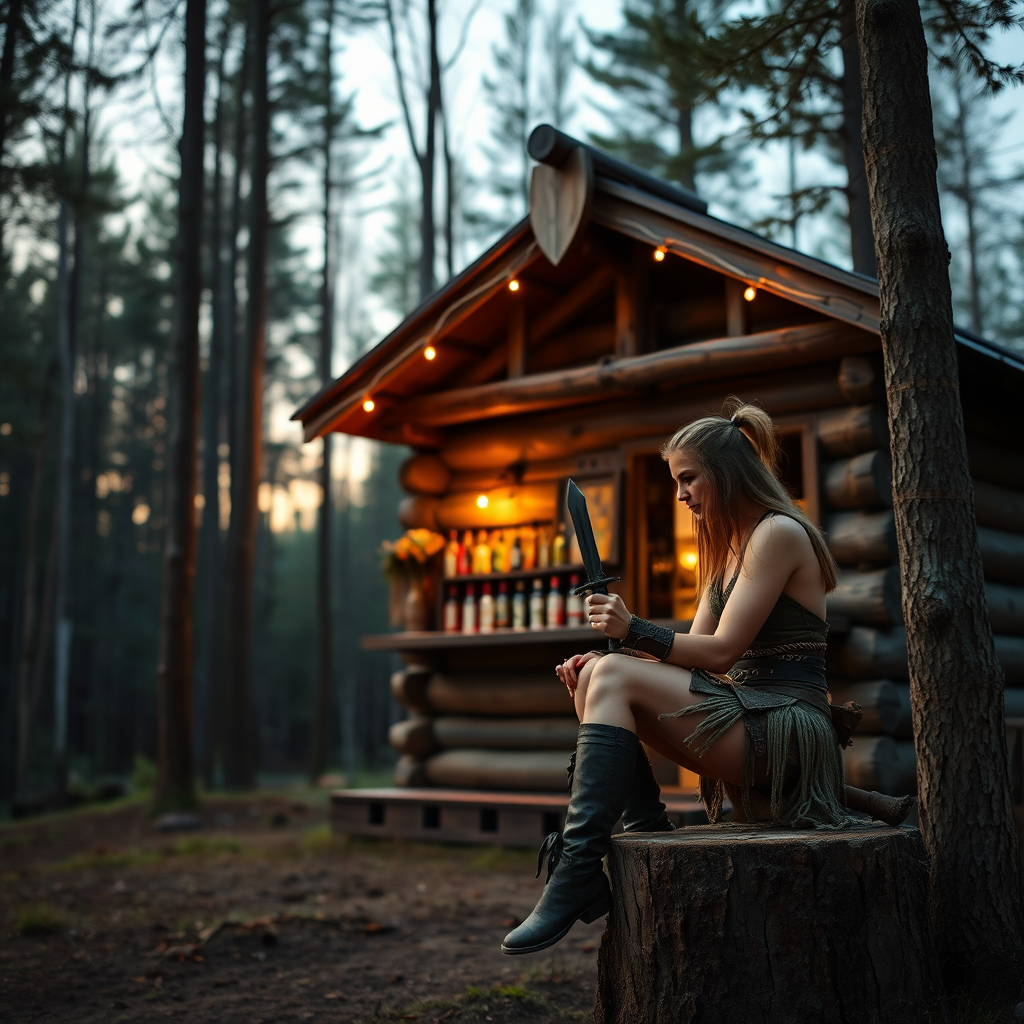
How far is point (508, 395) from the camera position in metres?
8.07

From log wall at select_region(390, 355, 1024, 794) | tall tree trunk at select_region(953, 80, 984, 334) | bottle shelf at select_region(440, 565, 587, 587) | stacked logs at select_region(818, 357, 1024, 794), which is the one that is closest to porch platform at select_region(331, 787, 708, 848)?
log wall at select_region(390, 355, 1024, 794)

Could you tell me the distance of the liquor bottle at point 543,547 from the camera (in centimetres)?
827

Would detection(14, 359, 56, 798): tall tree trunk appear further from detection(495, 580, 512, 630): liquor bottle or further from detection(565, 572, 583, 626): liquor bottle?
detection(565, 572, 583, 626): liquor bottle

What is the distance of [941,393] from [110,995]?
4036 mm

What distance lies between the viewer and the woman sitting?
2979 mm

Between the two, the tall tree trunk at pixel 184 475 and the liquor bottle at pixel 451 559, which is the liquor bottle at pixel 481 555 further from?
the tall tree trunk at pixel 184 475

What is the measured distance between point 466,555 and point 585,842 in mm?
5988

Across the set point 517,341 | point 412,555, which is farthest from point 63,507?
point 517,341

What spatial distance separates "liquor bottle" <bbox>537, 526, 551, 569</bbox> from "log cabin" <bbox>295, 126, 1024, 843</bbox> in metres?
0.03

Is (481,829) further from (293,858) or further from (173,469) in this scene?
(173,469)

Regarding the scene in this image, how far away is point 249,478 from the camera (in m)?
14.8

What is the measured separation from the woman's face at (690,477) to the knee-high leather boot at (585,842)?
2.76ft

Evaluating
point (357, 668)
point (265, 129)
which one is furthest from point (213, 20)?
point (357, 668)

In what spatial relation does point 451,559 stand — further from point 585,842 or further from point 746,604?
point 585,842
